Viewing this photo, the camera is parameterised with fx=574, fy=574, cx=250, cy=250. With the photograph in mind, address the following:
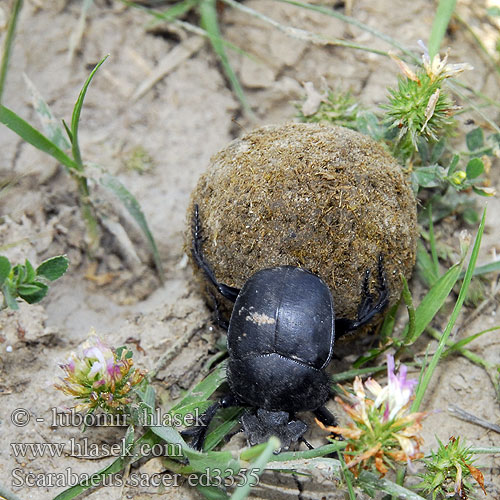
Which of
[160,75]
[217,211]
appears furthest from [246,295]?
[160,75]

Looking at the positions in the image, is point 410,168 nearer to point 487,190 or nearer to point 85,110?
point 487,190

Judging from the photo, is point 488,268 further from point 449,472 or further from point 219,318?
point 219,318

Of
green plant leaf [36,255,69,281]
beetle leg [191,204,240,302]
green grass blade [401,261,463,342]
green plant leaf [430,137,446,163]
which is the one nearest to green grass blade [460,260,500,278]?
green grass blade [401,261,463,342]

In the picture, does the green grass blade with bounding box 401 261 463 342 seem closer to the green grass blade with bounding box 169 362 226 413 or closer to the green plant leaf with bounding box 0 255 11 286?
the green grass blade with bounding box 169 362 226 413

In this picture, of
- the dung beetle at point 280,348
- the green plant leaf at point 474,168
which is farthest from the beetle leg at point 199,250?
the green plant leaf at point 474,168

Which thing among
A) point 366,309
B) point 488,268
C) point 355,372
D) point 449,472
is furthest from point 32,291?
point 488,268

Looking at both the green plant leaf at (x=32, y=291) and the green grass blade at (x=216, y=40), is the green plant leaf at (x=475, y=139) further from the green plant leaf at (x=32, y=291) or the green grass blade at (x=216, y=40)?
the green plant leaf at (x=32, y=291)
